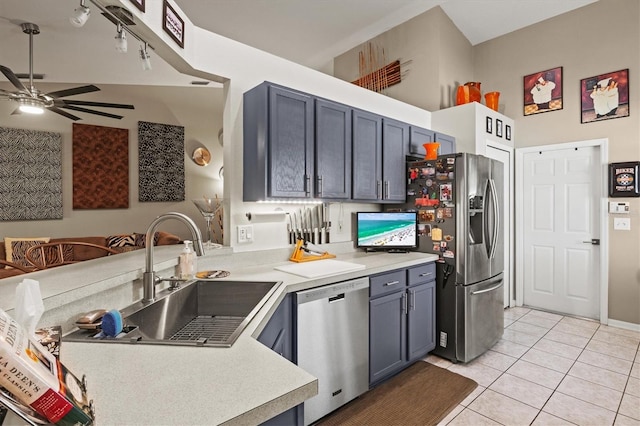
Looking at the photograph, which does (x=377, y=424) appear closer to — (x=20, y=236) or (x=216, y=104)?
(x=20, y=236)

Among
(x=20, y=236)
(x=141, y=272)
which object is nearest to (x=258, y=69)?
(x=141, y=272)

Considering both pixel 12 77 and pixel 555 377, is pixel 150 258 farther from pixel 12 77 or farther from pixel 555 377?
pixel 555 377

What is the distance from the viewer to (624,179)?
3.65 m

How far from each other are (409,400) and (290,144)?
1973 mm

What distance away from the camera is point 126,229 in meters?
5.20

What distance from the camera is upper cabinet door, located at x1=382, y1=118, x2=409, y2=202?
10.3 feet

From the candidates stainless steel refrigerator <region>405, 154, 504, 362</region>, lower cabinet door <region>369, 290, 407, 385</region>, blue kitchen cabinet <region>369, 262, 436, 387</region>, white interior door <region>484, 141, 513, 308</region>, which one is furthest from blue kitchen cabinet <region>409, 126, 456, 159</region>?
lower cabinet door <region>369, 290, 407, 385</region>

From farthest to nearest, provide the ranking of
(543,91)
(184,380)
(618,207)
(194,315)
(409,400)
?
(543,91)
(618,207)
(409,400)
(194,315)
(184,380)

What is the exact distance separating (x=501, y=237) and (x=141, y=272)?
3.25m

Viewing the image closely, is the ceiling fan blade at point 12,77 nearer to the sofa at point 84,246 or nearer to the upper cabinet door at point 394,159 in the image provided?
the sofa at point 84,246

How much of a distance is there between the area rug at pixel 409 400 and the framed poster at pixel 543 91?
11.7 ft

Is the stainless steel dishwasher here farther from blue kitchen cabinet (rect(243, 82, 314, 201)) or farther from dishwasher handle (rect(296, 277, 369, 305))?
blue kitchen cabinet (rect(243, 82, 314, 201))

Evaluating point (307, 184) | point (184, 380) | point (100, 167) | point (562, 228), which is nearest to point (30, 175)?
point (100, 167)

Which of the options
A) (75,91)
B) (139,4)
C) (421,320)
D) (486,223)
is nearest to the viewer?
(139,4)
